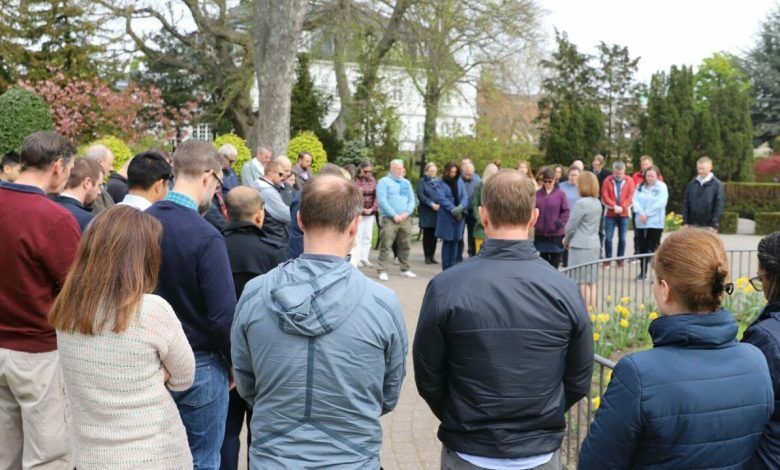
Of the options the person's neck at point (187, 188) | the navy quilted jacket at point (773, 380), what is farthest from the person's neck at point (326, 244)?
the navy quilted jacket at point (773, 380)

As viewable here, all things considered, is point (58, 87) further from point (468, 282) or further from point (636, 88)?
point (636, 88)

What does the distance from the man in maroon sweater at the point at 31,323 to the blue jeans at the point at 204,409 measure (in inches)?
36.0

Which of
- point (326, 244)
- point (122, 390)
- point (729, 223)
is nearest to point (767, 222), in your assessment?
point (729, 223)

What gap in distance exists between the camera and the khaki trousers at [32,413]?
4.23m

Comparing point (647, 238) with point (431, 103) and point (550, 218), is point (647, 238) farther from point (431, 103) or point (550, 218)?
point (431, 103)

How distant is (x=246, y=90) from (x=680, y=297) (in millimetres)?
27522

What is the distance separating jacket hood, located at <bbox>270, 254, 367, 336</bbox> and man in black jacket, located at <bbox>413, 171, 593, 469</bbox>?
0.49 meters

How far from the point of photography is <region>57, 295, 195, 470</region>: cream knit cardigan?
118 inches

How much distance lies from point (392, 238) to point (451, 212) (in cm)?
118

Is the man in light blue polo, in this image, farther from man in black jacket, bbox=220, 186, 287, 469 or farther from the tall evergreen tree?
the tall evergreen tree

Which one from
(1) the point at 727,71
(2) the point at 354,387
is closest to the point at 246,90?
(2) the point at 354,387

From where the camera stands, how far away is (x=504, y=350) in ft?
10.0

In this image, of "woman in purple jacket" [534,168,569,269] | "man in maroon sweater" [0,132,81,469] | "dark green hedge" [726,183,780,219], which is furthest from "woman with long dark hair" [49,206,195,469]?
"dark green hedge" [726,183,780,219]

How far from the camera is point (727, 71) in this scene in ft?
218
